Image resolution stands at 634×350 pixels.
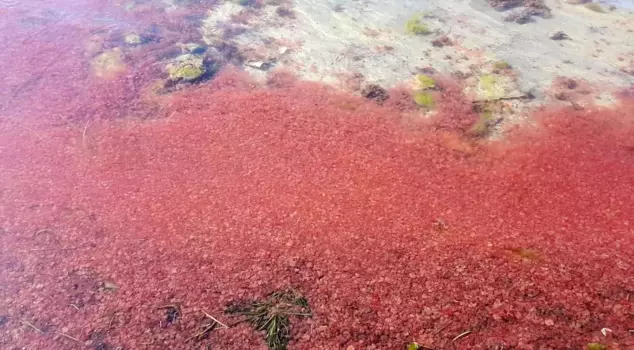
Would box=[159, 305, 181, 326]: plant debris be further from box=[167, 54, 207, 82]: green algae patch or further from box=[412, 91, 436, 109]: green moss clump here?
box=[412, 91, 436, 109]: green moss clump

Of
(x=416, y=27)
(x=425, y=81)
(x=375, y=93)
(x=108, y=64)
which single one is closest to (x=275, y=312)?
(x=375, y=93)

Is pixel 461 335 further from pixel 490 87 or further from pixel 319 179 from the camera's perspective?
pixel 490 87

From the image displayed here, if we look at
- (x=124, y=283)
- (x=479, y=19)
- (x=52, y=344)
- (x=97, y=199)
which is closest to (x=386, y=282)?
(x=124, y=283)

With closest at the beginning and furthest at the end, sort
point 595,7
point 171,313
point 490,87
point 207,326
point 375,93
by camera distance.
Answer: point 207,326
point 171,313
point 375,93
point 490,87
point 595,7

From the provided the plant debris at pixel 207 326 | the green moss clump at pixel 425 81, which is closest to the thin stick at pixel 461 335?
the plant debris at pixel 207 326

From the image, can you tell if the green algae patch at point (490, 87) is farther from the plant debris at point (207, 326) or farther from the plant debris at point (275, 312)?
the plant debris at point (207, 326)

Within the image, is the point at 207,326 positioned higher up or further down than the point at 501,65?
further down
